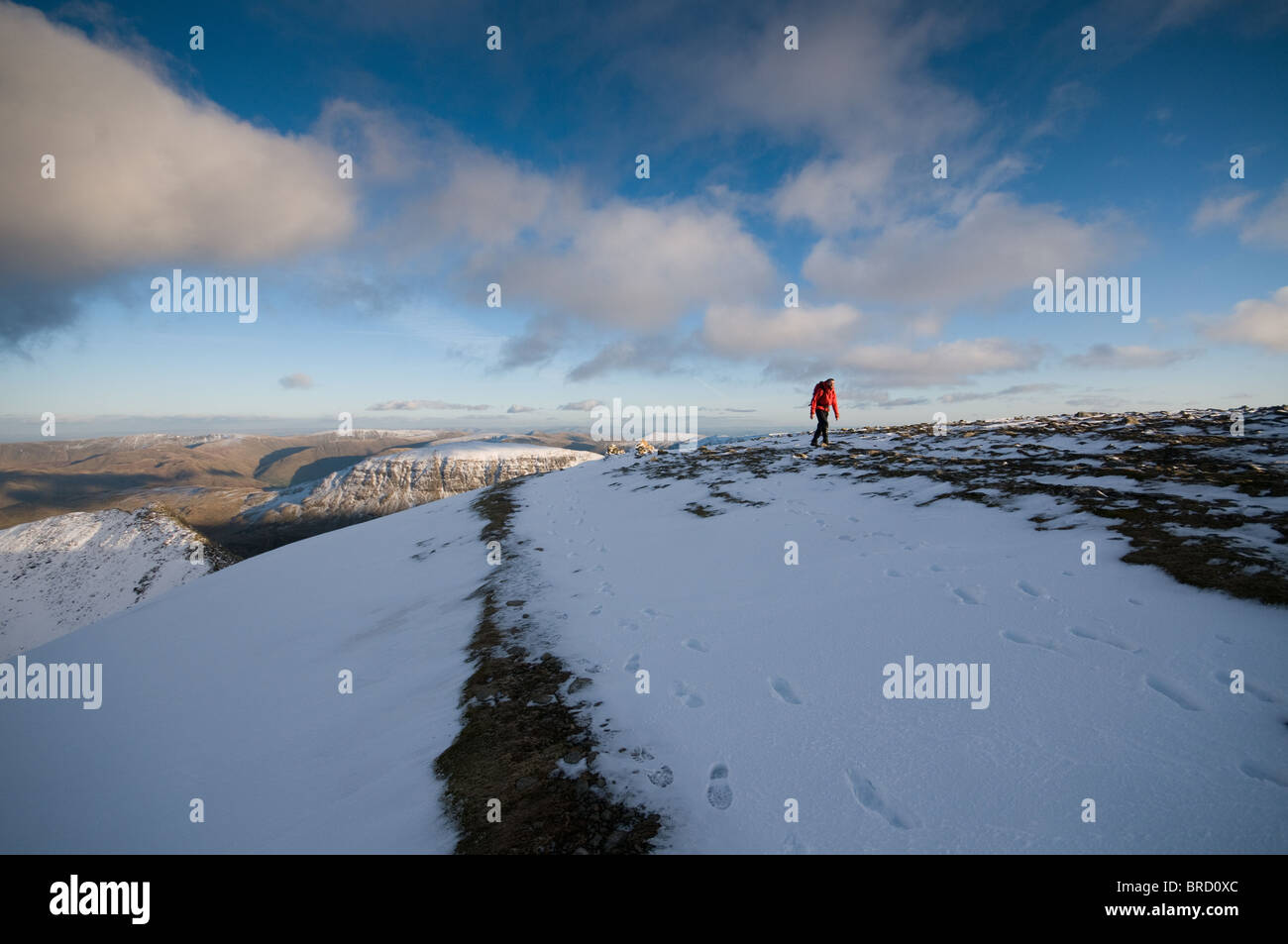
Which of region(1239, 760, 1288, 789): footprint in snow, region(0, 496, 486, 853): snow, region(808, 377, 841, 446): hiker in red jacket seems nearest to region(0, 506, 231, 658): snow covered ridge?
region(0, 496, 486, 853): snow

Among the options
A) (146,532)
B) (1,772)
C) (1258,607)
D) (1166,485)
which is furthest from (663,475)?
(146,532)

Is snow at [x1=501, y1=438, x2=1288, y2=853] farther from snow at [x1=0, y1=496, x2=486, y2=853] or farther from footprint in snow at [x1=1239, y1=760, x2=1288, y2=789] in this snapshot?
snow at [x1=0, y1=496, x2=486, y2=853]

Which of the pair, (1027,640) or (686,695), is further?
(686,695)

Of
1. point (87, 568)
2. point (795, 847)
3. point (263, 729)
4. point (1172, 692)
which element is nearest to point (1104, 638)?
point (1172, 692)

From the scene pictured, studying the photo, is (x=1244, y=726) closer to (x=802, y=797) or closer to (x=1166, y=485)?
(x=802, y=797)

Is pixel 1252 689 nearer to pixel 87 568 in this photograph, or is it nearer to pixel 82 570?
pixel 87 568

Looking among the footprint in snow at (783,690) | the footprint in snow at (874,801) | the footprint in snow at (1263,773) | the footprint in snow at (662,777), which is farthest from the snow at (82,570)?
the footprint in snow at (1263,773)

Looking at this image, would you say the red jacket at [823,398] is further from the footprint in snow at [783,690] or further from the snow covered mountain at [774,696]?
the footprint in snow at [783,690]
